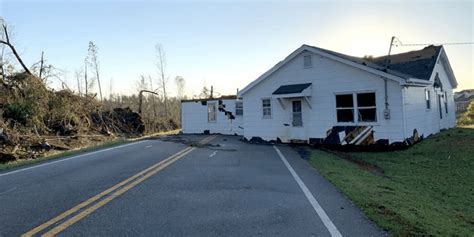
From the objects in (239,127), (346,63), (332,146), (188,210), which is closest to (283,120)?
(332,146)

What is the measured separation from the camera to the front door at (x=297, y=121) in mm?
17828

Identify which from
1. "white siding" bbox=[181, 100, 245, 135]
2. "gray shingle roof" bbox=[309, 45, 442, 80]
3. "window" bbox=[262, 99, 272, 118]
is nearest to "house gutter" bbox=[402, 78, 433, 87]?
"gray shingle roof" bbox=[309, 45, 442, 80]

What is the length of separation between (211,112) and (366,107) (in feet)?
44.7

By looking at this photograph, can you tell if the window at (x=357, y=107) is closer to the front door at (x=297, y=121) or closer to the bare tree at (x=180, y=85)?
the front door at (x=297, y=121)

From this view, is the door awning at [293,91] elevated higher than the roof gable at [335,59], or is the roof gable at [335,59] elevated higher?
the roof gable at [335,59]

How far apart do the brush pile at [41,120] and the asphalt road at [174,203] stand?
21.4 ft

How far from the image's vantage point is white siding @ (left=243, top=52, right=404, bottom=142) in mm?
15084

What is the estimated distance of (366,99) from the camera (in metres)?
15.8

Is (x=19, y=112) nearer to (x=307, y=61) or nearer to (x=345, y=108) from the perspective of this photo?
(x=307, y=61)

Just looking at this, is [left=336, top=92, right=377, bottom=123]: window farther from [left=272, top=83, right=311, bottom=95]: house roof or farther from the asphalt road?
the asphalt road

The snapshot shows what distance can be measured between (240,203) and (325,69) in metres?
12.5

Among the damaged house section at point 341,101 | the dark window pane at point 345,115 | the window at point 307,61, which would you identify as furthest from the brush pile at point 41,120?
the dark window pane at point 345,115

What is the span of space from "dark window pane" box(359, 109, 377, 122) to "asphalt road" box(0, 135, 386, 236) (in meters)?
7.47

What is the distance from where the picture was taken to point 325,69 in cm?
1689
